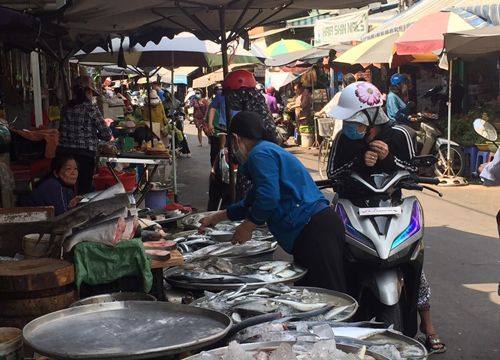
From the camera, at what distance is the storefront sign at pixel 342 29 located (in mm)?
18828

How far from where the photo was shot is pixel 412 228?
13.3ft

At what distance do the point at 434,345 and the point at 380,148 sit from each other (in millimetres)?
1639

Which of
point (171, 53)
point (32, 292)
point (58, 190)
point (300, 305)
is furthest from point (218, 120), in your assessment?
point (32, 292)

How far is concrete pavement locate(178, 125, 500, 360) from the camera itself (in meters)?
5.04

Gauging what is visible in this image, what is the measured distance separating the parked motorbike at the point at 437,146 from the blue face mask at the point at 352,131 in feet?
26.7

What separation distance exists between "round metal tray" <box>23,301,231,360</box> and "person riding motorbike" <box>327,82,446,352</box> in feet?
5.73

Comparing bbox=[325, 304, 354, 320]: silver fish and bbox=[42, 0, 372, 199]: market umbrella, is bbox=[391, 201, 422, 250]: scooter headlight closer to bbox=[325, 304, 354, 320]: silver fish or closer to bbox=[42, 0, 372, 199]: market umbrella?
bbox=[325, 304, 354, 320]: silver fish

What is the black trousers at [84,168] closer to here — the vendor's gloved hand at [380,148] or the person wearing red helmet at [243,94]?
the person wearing red helmet at [243,94]

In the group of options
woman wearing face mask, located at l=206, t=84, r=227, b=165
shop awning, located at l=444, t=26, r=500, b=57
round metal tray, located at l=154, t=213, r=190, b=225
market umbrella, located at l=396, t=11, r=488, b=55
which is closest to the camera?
round metal tray, located at l=154, t=213, r=190, b=225

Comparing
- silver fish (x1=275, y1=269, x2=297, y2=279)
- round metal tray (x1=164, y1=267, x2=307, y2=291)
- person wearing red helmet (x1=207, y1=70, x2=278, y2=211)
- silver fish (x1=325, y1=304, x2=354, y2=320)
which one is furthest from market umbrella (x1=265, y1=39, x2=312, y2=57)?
silver fish (x1=325, y1=304, x2=354, y2=320)

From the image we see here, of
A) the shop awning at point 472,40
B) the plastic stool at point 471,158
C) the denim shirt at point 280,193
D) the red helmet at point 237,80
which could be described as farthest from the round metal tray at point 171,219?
the plastic stool at point 471,158

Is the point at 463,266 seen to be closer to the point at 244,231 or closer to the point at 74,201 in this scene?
the point at 244,231

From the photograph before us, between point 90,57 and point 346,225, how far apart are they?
10.8 meters

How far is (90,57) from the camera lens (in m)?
13.6
